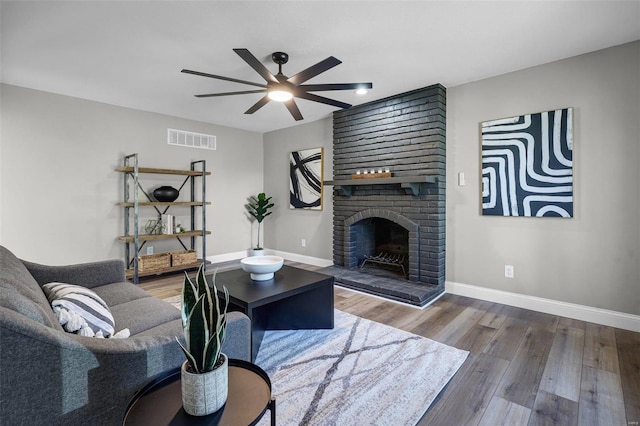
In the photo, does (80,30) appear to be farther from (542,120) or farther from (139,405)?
(542,120)

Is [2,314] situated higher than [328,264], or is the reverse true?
[2,314]

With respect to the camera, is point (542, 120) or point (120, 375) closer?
point (120, 375)

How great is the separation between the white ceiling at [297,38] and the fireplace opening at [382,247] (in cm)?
188

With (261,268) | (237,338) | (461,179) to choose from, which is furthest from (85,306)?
(461,179)

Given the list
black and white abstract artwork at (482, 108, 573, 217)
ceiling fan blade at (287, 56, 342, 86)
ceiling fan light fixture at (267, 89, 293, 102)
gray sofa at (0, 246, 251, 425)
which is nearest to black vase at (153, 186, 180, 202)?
ceiling fan light fixture at (267, 89, 293, 102)

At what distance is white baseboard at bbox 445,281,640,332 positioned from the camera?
8.62 ft

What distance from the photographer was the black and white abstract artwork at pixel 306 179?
5066mm

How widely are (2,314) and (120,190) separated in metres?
4.01

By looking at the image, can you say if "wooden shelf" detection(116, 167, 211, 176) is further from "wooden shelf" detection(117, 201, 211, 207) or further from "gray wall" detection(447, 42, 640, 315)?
"gray wall" detection(447, 42, 640, 315)

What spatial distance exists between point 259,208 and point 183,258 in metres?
1.58

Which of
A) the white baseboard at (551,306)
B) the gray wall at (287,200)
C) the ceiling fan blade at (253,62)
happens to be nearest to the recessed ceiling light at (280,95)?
the ceiling fan blade at (253,62)

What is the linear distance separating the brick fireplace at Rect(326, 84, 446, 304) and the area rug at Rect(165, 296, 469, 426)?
1.14 m

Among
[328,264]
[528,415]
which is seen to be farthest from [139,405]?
[328,264]

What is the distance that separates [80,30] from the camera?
7.95 feet
